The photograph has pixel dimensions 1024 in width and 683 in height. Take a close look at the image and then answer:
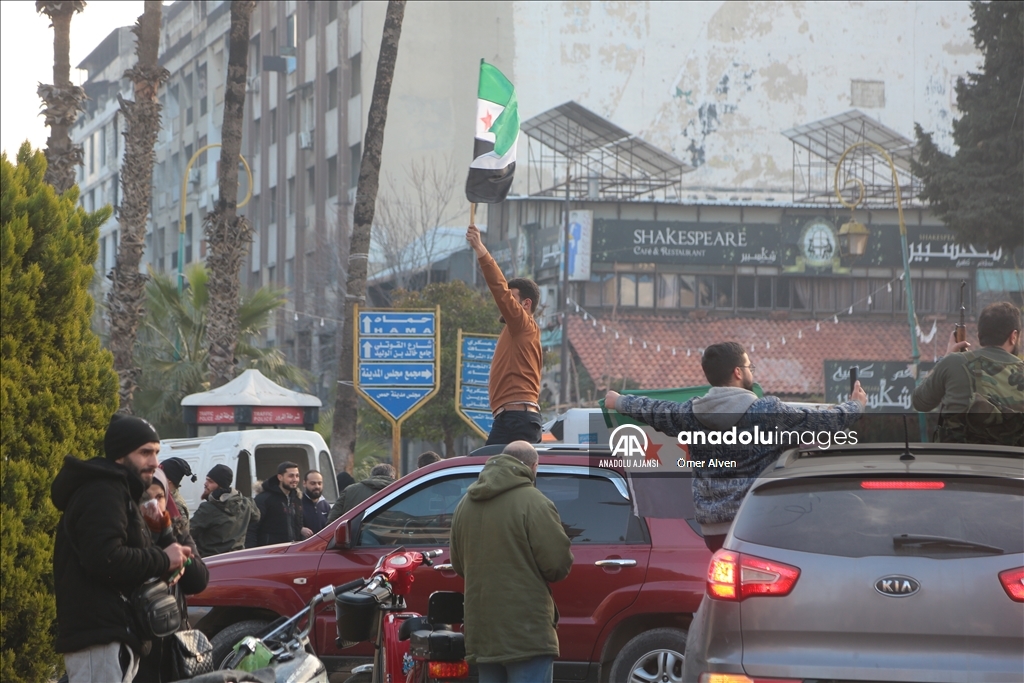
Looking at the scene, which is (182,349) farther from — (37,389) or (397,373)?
→ (37,389)

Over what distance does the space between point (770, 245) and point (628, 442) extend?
39.7 meters

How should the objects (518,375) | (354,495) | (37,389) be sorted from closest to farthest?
(37,389) < (518,375) < (354,495)

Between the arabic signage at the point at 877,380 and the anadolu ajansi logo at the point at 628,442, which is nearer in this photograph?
the anadolu ajansi logo at the point at 628,442

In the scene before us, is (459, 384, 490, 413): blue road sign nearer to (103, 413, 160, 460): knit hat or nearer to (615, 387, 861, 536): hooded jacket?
(615, 387, 861, 536): hooded jacket

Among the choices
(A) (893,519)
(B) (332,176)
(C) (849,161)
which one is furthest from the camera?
(B) (332,176)

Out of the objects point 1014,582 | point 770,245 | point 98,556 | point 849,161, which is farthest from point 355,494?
point 849,161

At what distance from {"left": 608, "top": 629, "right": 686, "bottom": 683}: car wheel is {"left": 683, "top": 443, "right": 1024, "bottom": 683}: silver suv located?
8.45ft

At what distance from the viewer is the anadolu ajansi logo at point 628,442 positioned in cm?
765

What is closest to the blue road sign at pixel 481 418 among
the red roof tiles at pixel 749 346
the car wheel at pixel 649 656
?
the car wheel at pixel 649 656

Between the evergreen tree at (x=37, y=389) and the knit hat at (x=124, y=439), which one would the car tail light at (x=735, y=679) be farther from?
the evergreen tree at (x=37, y=389)

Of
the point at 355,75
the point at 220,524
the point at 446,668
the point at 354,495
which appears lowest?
the point at 446,668

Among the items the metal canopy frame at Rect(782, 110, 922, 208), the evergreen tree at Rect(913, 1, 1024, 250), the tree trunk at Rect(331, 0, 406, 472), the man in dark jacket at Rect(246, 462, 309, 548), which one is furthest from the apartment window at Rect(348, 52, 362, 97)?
the man in dark jacket at Rect(246, 462, 309, 548)

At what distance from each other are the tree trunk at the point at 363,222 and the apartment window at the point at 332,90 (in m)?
33.2

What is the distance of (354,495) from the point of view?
11.0m
